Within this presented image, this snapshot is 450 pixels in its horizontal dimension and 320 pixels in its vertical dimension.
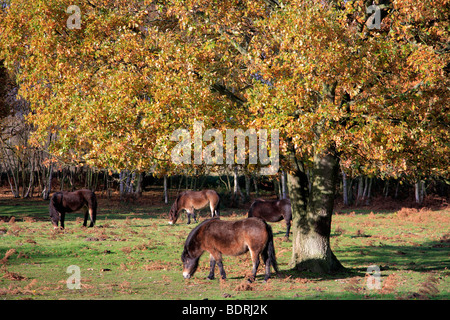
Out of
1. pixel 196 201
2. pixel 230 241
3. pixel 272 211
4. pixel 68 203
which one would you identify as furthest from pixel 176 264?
pixel 196 201

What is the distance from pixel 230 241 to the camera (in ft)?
41.4

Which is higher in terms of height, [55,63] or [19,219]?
[55,63]

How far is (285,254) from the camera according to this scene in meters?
19.2

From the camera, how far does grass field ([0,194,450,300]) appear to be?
38.2 feet

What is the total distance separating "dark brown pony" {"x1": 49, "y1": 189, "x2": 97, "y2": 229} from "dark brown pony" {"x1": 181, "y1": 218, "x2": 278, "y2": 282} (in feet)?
41.9

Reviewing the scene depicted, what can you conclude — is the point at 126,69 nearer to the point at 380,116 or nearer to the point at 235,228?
the point at 235,228

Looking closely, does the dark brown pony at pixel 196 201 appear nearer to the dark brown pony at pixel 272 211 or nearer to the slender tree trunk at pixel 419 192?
the dark brown pony at pixel 272 211

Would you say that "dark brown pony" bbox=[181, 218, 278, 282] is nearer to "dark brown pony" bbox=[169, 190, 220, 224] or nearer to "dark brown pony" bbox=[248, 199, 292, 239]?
"dark brown pony" bbox=[248, 199, 292, 239]

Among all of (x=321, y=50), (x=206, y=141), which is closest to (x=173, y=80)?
(x=206, y=141)

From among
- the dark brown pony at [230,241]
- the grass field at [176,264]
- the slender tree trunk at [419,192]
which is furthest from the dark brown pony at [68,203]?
the slender tree trunk at [419,192]

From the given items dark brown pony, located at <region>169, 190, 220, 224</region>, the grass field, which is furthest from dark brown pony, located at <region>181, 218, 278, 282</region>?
dark brown pony, located at <region>169, 190, 220, 224</region>

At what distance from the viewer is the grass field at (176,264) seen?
11633 millimetres

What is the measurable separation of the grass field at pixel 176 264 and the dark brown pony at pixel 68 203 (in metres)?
0.81

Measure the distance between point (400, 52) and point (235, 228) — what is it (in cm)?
637
